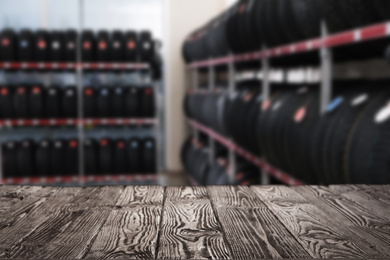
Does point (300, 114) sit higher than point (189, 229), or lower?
higher

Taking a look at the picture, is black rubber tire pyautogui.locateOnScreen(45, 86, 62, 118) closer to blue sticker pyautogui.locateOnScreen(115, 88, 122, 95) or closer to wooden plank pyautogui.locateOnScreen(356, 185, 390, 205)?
blue sticker pyautogui.locateOnScreen(115, 88, 122, 95)

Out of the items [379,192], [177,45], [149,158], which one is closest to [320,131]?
[379,192]

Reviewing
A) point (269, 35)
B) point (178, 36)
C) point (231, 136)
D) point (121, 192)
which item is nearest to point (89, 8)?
point (178, 36)

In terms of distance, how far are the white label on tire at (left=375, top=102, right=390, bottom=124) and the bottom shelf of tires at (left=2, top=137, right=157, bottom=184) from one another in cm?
443

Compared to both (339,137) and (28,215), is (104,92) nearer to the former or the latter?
A: (339,137)

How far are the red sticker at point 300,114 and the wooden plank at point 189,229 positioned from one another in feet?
4.02

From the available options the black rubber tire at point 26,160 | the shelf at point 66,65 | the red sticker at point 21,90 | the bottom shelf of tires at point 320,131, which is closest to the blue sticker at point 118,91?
the shelf at point 66,65

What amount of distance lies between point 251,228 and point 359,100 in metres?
1.14

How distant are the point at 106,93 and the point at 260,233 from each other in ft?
17.1

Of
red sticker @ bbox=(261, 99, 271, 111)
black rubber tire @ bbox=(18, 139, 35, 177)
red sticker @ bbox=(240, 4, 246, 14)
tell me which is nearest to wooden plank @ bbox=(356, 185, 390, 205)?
red sticker @ bbox=(261, 99, 271, 111)

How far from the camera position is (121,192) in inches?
50.9

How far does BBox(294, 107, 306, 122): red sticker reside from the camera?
2.40m

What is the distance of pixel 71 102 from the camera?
592 cm

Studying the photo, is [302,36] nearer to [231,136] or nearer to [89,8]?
[231,136]
